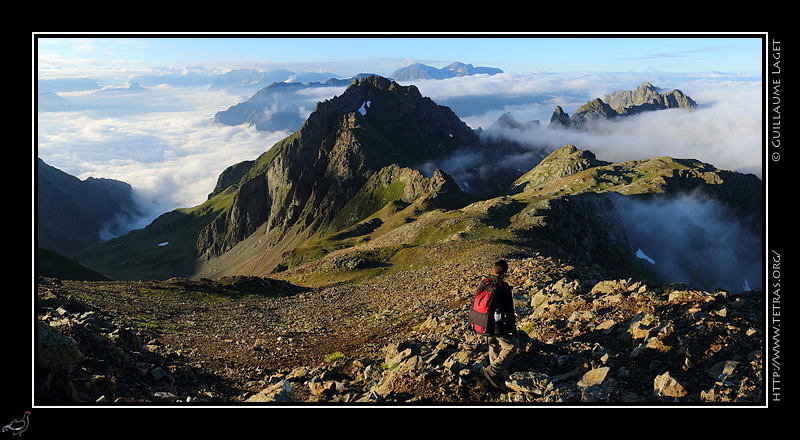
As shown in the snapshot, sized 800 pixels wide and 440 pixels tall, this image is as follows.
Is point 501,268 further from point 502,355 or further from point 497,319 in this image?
point 502,355

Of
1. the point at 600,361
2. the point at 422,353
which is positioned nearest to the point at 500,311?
the point at 600,361

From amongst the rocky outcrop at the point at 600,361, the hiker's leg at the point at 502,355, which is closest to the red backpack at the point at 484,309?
the hiker's leg at the point at 502,355

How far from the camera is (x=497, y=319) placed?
1354 centimetres

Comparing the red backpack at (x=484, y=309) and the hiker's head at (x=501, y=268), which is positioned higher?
the hiker's head at (x=501, y=268)

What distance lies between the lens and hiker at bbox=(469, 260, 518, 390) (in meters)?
13.6

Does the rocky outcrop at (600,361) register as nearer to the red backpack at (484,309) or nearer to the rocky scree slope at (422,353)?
the rocky scree slope at (422,353)

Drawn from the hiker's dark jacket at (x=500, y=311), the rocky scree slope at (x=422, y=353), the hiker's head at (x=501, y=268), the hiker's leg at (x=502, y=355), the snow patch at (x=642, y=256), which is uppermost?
the hiker's head at (x=501, y=268)

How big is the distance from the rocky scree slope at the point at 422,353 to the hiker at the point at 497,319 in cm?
50

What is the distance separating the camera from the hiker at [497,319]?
44.6 feet

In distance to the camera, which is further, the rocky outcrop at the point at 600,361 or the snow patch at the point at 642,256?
the snow patch at the point at 642,256

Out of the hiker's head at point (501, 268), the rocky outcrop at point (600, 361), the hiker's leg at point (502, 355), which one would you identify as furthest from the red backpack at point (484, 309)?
the rocky outcrop at point (600, 361)

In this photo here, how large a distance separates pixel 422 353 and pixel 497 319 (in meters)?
5.46

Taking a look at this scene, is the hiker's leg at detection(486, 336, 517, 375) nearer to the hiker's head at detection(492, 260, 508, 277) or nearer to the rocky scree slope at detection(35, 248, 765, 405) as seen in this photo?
the rocky scree slope at detection(35, 248, 765, 405)
